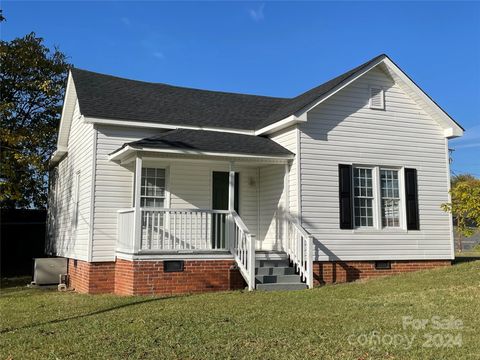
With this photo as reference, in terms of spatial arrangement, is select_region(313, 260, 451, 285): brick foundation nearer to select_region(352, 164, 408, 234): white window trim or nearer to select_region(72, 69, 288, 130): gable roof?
select_region(352, 164, 408, 234): white window trim

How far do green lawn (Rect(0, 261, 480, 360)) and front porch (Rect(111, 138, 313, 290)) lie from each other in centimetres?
130

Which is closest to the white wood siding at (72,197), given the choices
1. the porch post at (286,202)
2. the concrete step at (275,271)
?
the concrete step at (275,271)

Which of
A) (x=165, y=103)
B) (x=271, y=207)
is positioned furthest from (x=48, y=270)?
(x=271, y=207)

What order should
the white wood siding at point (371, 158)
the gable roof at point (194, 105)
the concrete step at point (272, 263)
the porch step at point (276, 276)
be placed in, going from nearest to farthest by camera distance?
the porch step at point (276, 276) → the concrete step at point (272, 263) → the white wood siding at point (371, 158) → the gable roof at point (194, 105)

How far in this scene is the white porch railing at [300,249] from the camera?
11906 millimetres

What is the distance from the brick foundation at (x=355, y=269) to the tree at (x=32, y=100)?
12.7m

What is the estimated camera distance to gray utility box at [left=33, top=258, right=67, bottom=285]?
15.1 meters

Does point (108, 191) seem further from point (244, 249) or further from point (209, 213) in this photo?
point (244, 249)

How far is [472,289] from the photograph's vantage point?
31.1 ft

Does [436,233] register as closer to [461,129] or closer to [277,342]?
[461,129]

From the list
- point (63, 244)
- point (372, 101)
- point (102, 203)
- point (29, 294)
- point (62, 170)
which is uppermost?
point (372, 101)

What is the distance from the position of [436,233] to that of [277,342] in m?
9.28

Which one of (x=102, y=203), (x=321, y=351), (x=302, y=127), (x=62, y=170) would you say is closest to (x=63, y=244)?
(x=62, y=170)

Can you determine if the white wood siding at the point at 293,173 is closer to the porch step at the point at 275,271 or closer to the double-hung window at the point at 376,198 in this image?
the porch step at the point at 275,271
